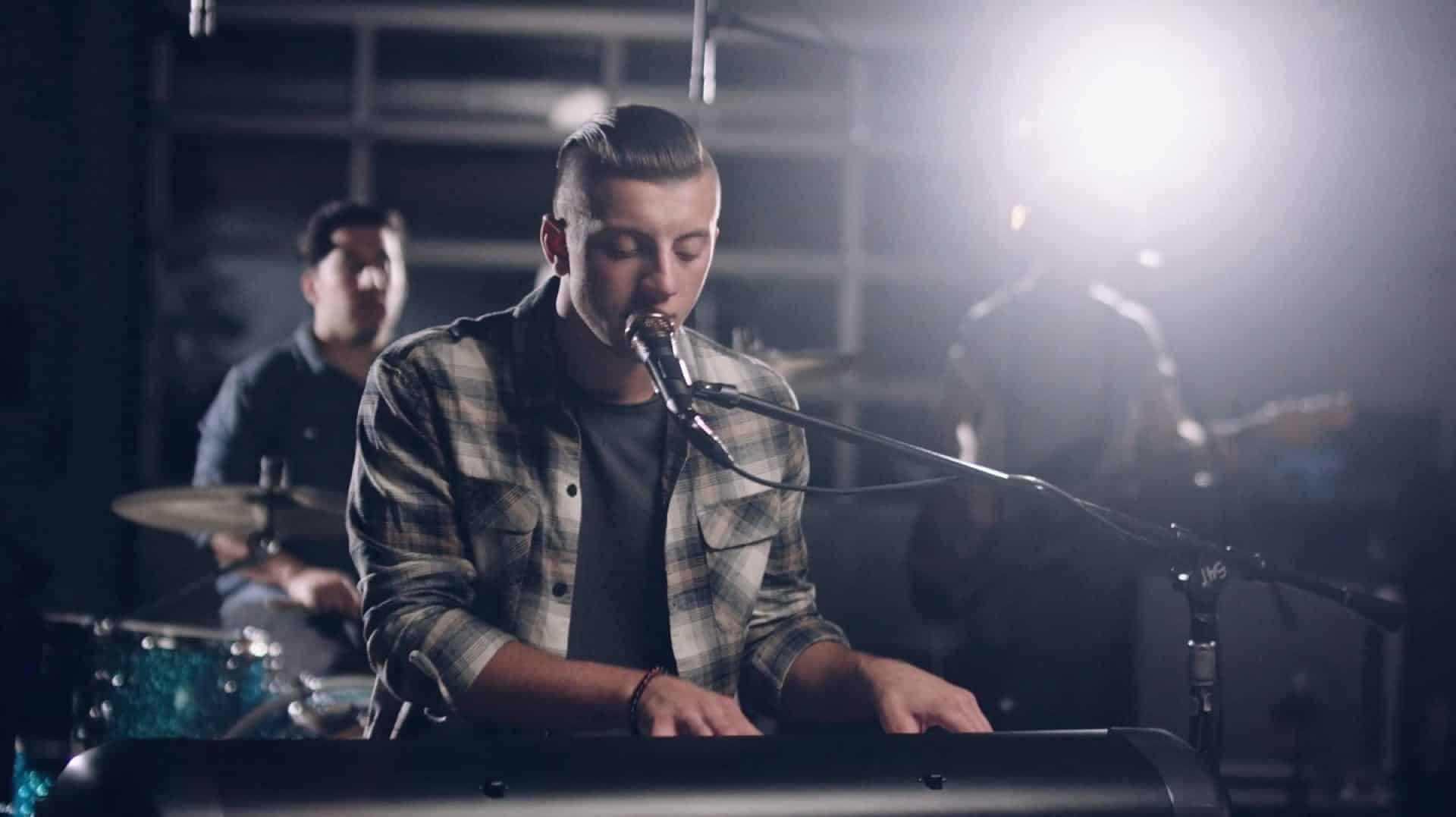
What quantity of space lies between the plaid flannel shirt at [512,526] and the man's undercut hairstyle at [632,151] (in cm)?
18

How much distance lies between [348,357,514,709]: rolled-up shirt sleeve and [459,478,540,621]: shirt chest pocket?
0.06ft

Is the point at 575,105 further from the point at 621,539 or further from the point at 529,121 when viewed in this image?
the point at 621,539

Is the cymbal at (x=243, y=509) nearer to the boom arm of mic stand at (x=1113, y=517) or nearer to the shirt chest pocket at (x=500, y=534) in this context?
the shirt chest pocket at (x=500, y=534)

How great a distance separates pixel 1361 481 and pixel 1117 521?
356cm

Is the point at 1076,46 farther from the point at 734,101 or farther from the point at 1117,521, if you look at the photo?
the point at 1117,521

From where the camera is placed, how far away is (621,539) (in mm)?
1863

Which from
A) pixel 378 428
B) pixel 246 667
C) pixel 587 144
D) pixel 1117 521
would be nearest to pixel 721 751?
pixel 1117 521

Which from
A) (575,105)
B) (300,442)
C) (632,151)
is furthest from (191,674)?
(575,105)

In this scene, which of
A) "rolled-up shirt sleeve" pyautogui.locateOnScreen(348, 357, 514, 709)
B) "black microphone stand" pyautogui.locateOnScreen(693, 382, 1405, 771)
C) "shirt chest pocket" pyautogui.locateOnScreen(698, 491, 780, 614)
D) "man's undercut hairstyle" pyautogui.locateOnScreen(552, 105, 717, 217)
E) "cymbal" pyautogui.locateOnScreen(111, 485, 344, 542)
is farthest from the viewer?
"cymbal" pyautogui.locateOnScreen(111, 485, 344, 542)

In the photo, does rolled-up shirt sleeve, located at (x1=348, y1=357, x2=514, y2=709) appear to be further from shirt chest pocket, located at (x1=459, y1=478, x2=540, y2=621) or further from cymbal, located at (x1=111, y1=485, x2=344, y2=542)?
cymbal, located at (x1=111, y1=485, x2=344, y2=542)

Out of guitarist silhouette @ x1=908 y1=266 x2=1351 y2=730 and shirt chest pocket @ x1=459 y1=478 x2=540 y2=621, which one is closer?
shirt chest pocket @ x1=459 y1=478 x2=540 y2=621

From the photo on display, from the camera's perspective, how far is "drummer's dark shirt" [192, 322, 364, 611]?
3135 millimetres

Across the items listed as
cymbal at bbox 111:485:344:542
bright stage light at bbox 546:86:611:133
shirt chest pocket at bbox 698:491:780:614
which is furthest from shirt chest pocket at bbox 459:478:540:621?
bright stage light at bbox 546:86:611:133

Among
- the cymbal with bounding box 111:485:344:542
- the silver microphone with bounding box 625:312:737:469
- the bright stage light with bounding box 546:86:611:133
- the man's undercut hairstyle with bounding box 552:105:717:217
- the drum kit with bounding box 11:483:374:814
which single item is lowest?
the drum kit with bounding box 11:483:374:814
